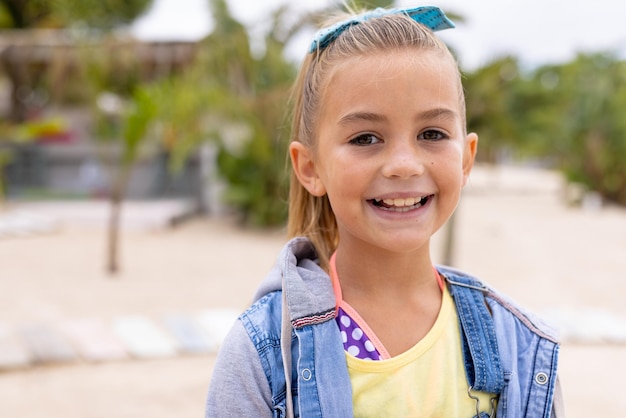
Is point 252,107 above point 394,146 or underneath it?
above

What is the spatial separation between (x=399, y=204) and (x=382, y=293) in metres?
0.23

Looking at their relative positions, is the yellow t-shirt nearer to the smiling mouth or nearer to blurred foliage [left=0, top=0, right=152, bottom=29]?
the smiling mouth

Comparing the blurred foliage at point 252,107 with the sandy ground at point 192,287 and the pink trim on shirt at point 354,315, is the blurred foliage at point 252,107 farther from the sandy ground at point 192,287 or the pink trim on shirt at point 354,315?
the sandy ground at point 192,287

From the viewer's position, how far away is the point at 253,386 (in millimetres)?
1108

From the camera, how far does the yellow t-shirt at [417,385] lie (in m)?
1.16

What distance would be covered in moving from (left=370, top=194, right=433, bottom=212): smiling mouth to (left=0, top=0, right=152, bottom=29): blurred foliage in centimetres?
1397

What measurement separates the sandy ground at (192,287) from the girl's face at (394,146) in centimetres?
229

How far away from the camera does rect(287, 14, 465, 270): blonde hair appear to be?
1217mm

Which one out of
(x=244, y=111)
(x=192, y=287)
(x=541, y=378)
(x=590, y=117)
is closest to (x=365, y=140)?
(x=541, y=378)

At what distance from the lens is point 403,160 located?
3.74ft

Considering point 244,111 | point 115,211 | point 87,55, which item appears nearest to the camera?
point 115,211

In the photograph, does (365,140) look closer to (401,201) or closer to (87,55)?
(401,201)

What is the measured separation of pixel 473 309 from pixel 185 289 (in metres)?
4.74

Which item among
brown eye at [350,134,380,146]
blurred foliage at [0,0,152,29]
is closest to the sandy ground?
brown eye at [350,134,380,146]
